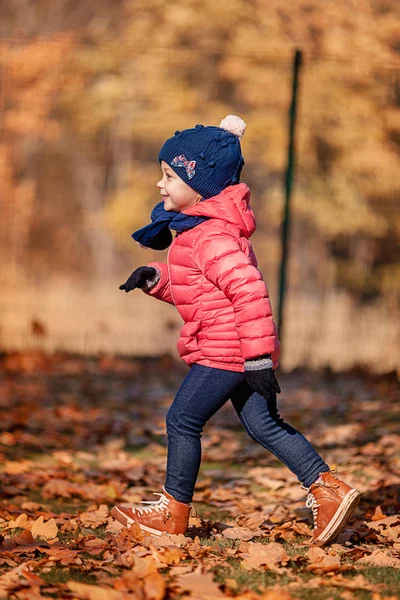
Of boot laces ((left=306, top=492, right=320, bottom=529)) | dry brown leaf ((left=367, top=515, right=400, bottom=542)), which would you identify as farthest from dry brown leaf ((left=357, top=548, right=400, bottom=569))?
dry brown leaf ((left=367, top=515, right=400, bottom=542))

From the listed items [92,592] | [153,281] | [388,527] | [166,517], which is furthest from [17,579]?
[388,527]

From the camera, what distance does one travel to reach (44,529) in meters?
4.41

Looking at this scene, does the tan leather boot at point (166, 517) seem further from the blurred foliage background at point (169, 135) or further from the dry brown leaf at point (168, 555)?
the blurred foliage background at point (169, 135)

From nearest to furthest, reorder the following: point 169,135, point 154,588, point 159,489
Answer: point 154,588, point 159,489, point 169,135

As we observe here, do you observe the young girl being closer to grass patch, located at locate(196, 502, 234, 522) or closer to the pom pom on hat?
the pom pom on hat

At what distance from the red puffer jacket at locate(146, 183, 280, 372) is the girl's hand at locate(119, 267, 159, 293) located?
0.05 meters

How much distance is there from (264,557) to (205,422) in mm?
620

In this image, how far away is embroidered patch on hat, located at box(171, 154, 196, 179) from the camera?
4188 mm

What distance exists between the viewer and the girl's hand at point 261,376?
12.9 ft

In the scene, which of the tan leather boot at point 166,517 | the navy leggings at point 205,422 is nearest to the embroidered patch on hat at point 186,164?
the navy leggings at point 205,422

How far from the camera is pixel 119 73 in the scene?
13383 mm

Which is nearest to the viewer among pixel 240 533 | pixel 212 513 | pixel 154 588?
pixel 154 588

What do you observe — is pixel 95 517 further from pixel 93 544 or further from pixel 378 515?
pixel 378 515

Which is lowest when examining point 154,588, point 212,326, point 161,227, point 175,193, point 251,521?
point 251,521
